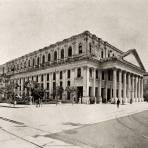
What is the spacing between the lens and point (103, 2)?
7.91 m

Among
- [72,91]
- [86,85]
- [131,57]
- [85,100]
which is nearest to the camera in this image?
[85,100]

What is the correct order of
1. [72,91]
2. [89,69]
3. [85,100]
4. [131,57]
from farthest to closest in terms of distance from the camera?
[131,57], [89,69], [72,91], [85,100]

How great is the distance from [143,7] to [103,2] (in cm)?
161

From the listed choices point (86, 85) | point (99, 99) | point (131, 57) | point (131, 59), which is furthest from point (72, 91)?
point (131, 57)

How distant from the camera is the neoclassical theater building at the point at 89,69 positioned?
120 feet

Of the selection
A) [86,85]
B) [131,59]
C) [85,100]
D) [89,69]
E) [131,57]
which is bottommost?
[85,100]

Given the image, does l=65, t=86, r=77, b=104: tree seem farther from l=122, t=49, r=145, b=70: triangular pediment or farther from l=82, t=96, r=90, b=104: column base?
l=122, t=49, r=145, b=70: triangular pediment

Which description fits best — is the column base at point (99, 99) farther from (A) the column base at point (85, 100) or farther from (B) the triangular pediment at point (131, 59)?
(B) the triangular pediment at point (131, 59)

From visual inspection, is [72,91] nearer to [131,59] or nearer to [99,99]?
[99,99]

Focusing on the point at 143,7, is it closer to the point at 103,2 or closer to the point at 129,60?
the point at 103,2

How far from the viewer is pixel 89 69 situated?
36906mm

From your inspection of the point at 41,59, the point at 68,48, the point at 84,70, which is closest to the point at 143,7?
the point at 84,70

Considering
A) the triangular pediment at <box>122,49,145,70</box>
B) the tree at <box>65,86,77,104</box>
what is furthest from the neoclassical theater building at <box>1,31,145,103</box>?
the tree at <box>65,86,77,104</box>

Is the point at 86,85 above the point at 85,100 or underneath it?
above
